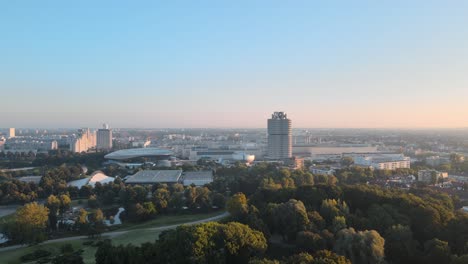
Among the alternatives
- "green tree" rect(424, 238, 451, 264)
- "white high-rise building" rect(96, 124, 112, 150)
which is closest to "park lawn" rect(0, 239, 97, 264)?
"green tree" rect(424, 238, 451, 264)

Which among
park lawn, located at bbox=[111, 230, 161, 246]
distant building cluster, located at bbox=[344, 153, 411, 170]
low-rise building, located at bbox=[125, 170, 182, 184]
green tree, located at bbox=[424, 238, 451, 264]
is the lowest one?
park lawn, located at bbox=[111, 230, 161, 246]

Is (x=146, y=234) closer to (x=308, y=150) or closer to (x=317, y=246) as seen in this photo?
(x=317, y=246)

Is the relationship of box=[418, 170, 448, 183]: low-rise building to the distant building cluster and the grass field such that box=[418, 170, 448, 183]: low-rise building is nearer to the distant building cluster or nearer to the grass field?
the distant building cluster

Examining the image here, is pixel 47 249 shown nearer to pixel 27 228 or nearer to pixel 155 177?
pixel 27 228

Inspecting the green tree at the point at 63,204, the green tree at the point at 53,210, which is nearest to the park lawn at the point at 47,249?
the green tree at the point at 53,210

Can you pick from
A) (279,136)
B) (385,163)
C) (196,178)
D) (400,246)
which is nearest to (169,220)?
(400,246)
